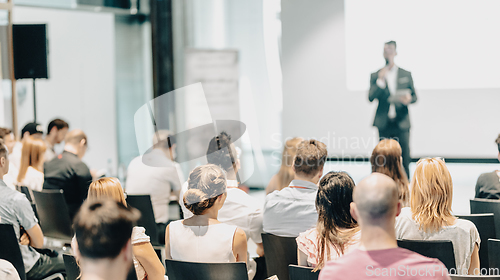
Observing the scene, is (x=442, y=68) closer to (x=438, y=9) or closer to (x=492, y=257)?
(x=438, y=9)

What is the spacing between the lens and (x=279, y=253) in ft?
7.23

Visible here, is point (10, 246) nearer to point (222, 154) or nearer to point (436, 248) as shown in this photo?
point (222, 154)

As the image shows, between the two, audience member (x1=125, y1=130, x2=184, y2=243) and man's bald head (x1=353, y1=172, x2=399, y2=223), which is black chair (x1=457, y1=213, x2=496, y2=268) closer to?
man's bald head (x1=353, y1=172, x2=399, y2=223)

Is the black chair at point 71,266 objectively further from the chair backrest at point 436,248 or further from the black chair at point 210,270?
the chair backrest at point 436,248

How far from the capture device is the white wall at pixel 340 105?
5008 millimetres

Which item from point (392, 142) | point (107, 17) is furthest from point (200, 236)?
point (107, 17)

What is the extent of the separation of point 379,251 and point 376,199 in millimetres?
142

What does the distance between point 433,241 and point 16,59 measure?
551 centimetres

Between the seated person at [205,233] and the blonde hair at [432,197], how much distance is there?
0.82m

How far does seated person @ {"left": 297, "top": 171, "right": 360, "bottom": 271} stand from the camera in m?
1.80

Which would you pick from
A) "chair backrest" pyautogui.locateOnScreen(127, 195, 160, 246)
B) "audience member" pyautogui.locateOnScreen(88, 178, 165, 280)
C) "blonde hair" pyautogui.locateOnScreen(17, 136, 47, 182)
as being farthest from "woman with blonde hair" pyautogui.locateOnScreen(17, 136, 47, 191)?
"audience member" pyautogui.locateOnScreen(88, 178, 165, 280)

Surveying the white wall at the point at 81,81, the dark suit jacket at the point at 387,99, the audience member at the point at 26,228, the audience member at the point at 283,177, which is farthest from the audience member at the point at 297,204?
the white wall at the point at 81,81

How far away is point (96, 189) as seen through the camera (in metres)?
2.10

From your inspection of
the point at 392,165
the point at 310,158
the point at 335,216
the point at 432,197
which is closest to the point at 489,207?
the point at 392,165
